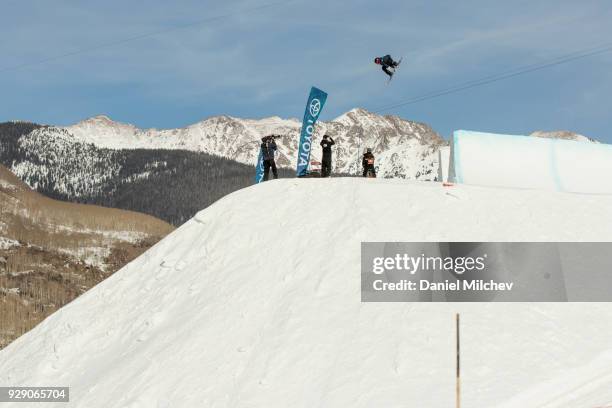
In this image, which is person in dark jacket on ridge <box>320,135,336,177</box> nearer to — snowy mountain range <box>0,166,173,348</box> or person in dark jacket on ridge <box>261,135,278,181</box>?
person in dark jacket on ridge <box>261,135,278,181</box>

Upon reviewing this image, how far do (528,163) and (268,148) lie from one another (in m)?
9.39

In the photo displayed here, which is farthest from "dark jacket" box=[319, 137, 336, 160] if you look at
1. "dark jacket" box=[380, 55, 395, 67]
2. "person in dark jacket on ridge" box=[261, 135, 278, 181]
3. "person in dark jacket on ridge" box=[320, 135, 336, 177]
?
"dark jacket" box=[380, 55, 395, 67]

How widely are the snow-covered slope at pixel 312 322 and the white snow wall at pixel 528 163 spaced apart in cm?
190

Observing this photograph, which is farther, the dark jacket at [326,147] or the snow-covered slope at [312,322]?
the dark jacket at [326,147]

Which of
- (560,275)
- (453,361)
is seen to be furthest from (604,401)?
(560,275)

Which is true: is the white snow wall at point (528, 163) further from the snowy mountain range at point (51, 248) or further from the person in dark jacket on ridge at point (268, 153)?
the snowy mountain range at point (51, 248)

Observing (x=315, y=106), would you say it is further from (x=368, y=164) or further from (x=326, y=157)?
(x=368, y=164)

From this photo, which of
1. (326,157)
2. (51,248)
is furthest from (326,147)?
(51,248)

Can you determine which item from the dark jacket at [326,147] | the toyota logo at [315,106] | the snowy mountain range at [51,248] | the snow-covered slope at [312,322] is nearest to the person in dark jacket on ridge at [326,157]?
the dark jacket at [326,147]

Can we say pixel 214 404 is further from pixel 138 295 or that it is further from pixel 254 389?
pixel 138 295

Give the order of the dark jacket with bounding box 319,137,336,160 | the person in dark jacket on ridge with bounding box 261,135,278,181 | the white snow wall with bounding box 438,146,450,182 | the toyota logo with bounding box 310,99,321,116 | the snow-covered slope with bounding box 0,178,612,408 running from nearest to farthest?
the snow-covered slope with bounding box 0,178,612,408 < the white snow wall with bounding box 438,146,450,182 < the dark jacket with bounding box 319,137,336,160 < the person in dark jacket on ridge with bounding box 261,135,278,181 < the toyota logo with bounding box 310,99,321,116

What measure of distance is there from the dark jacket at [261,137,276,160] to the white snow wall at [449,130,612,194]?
6872 millimetres

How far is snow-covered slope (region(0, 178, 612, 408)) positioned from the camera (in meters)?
16.5

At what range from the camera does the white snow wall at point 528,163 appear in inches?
1029
